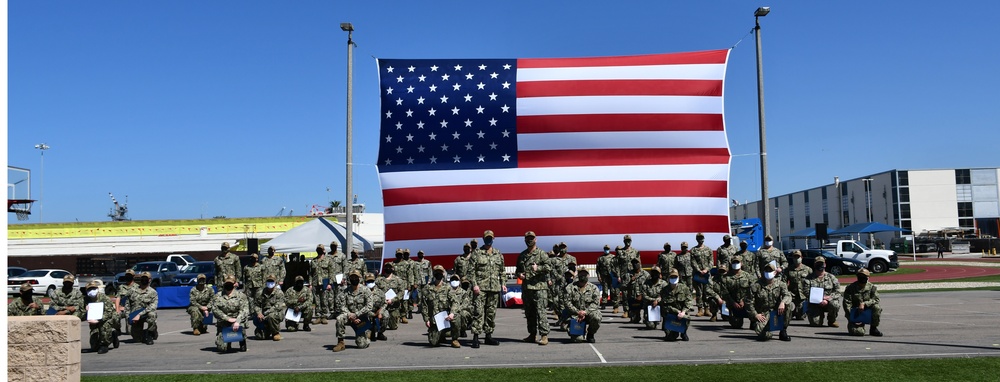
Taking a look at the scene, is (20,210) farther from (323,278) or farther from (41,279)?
(323,278)

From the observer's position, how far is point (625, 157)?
2047 centimetres

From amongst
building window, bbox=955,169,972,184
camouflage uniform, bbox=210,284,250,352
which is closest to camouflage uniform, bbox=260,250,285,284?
camouflage uniform, bbox=210,284,250,352

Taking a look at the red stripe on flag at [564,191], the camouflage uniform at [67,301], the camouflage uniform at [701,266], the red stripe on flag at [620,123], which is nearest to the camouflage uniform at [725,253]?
the camouflage uniform at [701,266]

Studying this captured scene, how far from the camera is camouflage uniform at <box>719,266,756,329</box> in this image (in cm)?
1469

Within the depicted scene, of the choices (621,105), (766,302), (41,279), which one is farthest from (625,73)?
(41,279)

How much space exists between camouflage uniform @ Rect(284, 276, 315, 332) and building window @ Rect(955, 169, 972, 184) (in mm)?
80087

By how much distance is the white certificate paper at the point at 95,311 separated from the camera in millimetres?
13465

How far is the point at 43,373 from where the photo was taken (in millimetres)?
7000

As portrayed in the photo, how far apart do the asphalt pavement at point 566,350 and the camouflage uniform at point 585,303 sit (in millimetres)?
389

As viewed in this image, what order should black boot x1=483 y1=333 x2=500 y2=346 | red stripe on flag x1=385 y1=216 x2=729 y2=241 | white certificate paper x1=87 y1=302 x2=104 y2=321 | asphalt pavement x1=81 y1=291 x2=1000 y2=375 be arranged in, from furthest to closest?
red stripe on flag x1=385 y1=216 x2=729 y2=241 < black boot x1=483 y1=333 x2=500 y2=346 < white certificate paper x1=87 y1=302 x2=104 y2=321 < asphalt pavement x1=81 y1=291 x2=1000 y2=375

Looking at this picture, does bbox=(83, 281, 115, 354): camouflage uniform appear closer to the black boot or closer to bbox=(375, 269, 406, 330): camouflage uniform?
bbox=(375, 269, 406, 330): camouflage uniform

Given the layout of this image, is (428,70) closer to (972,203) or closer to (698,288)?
(698,288)

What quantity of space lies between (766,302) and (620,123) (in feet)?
26.3

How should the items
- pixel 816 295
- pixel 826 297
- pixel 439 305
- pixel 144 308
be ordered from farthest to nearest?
1. pixel 826 297
2. pixel 144 308
3. pixel 816 295
4. pixel 439 305
